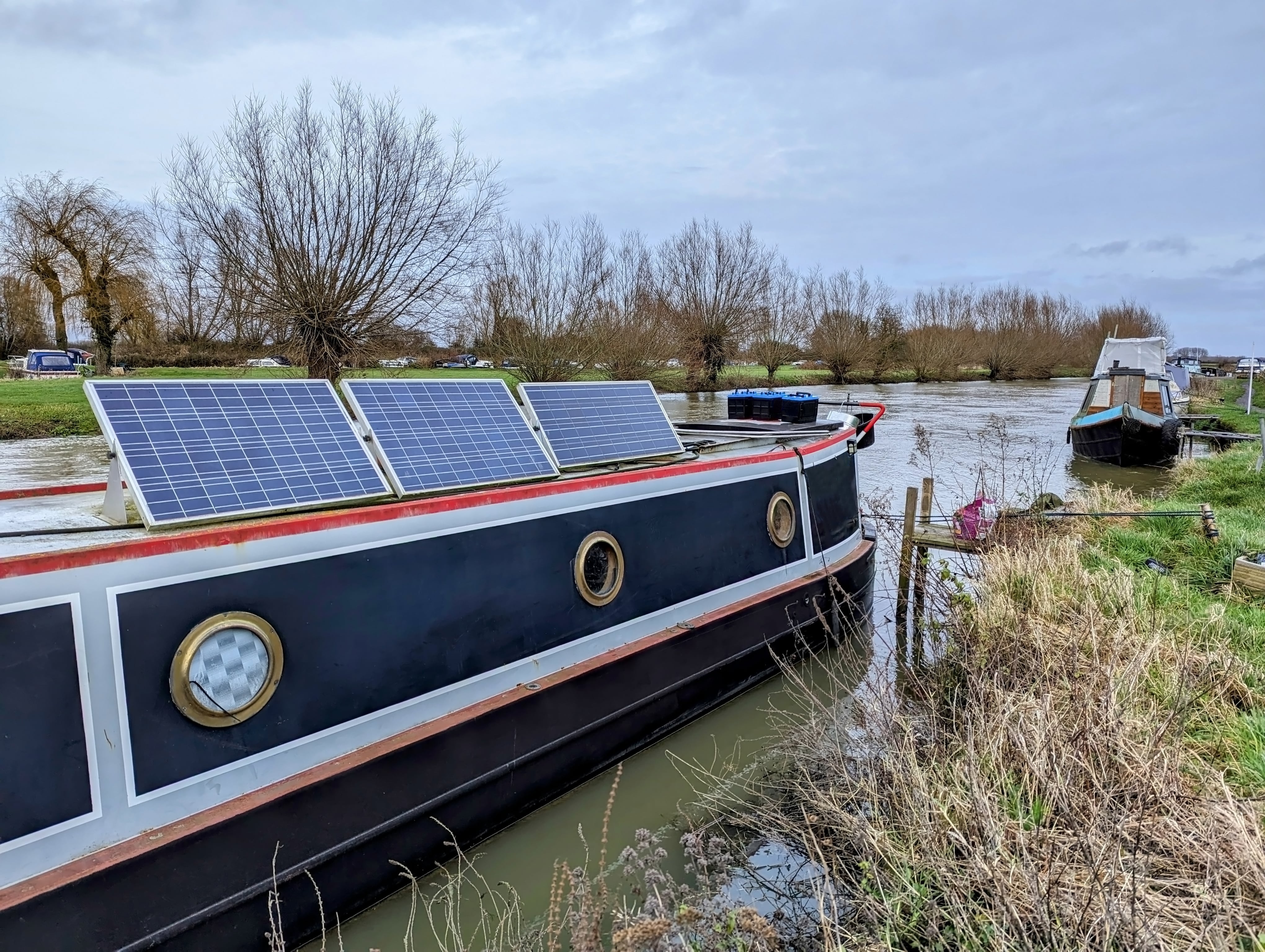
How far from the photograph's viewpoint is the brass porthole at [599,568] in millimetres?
4590

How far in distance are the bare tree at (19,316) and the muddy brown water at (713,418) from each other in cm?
1417

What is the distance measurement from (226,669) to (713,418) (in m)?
19.7

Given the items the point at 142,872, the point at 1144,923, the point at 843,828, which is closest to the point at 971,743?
the point at 843,828

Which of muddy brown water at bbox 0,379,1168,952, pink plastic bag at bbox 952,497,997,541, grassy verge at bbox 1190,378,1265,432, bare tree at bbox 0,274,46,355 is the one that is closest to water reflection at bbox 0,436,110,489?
muddy brown water at bbox 0,379,1168,952

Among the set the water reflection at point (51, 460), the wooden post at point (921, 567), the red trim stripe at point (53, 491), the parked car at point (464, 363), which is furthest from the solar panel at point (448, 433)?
the parked car at point (464, 363)

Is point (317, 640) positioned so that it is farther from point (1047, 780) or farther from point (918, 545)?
point (918, 545)

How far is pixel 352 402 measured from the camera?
4.16 meters

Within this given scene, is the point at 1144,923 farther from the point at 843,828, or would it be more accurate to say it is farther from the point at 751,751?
the point at 751,751

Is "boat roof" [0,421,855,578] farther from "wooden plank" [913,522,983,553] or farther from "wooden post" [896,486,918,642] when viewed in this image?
"wooden plank" [913,522,983,553]

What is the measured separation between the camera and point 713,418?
22.2 metres

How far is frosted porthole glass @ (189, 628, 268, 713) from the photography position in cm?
301

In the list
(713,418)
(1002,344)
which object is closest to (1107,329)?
(1002,344)

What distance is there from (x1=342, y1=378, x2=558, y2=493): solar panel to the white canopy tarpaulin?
71.3 ft

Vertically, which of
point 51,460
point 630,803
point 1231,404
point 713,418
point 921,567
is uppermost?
point 713,418
